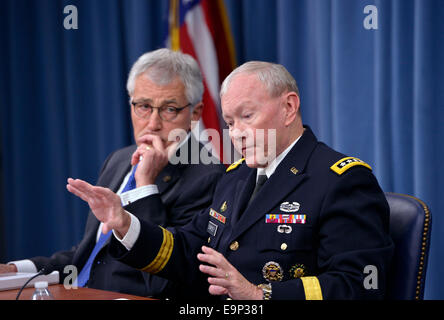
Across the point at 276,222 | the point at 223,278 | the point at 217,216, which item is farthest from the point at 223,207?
the point at 223,278

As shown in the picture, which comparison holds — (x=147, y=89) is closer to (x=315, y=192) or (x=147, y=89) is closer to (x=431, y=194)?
(x=315, y=192)

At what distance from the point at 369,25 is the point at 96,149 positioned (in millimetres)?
2190

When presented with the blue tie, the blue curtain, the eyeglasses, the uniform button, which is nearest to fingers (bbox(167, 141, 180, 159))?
the eyeglasses

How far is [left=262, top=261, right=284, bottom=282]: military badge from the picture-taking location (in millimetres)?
1578

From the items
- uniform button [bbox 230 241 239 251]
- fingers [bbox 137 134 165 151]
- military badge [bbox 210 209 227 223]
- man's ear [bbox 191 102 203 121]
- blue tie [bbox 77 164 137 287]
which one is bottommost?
blue tie [bbox 77 164 137 287]

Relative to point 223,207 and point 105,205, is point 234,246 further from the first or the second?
point 105,205

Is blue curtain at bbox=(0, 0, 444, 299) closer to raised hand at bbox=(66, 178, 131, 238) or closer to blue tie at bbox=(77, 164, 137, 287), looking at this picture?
blue tie at bbox=(77, 164, 137, 287)

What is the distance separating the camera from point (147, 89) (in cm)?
230

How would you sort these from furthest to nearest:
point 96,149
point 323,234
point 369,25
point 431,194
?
point 96,149, point 369,25, point 431,194, point 323,234

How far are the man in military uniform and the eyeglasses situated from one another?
0.51m

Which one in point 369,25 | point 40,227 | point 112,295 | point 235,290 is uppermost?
point 369,25

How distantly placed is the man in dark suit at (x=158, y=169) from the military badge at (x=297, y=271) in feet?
2.21
